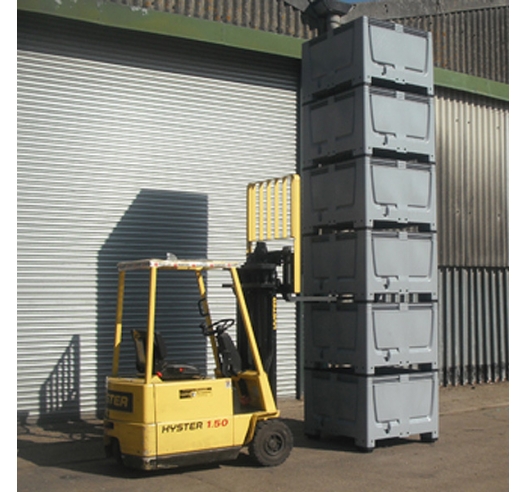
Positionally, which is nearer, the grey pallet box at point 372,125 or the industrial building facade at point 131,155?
the grey pallet box at point 372,125

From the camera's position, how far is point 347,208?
9719mm

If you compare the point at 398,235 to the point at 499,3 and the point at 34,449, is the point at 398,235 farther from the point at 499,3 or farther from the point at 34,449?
the point at 499,3

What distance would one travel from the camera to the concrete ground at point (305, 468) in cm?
781

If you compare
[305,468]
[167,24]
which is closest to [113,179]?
[167,24]

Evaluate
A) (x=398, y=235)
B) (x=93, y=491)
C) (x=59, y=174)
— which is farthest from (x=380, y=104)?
(x=93, y=491)

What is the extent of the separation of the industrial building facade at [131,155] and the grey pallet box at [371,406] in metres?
2.68

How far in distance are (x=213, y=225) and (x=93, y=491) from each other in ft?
18.2

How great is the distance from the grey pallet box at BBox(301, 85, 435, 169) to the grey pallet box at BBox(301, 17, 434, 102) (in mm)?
167

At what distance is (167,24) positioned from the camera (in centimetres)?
1173

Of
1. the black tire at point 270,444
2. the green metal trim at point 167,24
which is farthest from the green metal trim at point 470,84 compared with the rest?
the black tire at point 270,444

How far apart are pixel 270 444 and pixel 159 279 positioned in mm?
4052

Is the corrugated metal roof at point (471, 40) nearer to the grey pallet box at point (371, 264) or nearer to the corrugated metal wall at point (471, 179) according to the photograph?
the corrugated metal wall at point (471, 179)

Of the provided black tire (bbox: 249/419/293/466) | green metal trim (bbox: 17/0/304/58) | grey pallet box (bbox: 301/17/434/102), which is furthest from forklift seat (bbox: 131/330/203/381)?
green metal trim (bbox: 17/0/304/58)

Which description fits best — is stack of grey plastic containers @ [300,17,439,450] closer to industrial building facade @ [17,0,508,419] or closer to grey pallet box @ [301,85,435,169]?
grey pallet box @ [301,85,435,169]
